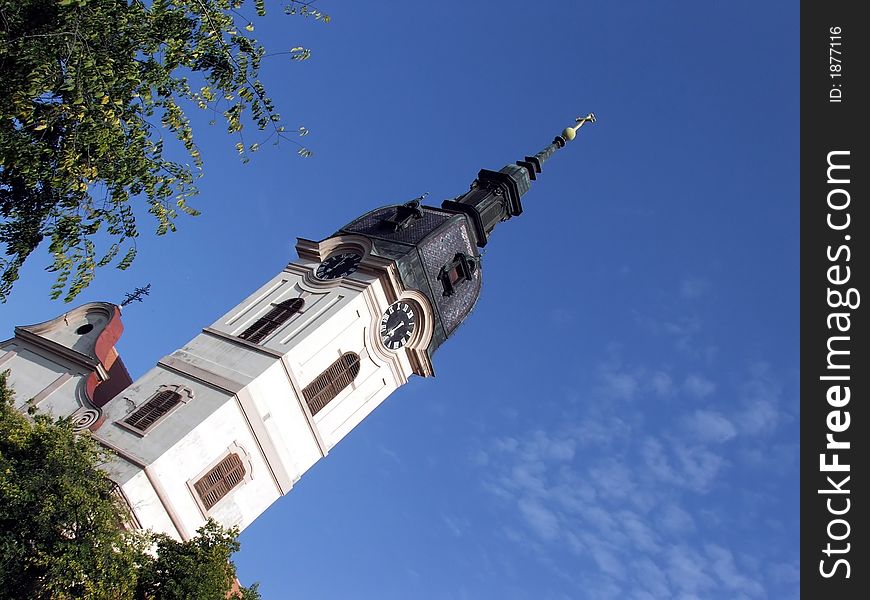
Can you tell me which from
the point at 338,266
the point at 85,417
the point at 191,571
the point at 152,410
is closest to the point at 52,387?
the point at 85,417

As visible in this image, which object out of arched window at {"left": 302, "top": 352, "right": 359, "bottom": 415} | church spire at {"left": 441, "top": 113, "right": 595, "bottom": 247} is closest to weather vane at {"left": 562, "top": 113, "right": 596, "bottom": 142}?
church spire at {"left": 441, "top": 113, "right": 595, "bottom": 247}

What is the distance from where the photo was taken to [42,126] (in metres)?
11.9

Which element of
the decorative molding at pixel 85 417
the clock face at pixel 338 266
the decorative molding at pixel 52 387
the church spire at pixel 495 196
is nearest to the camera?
the decorative molding at pixel 85 417

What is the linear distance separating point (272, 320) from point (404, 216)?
7.60 meters

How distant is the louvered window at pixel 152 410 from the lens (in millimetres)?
22027

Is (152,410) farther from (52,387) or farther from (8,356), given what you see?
(8,356)

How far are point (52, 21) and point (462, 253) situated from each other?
20.6 meters

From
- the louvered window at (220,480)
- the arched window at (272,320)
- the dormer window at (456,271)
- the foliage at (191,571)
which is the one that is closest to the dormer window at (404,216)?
the dormer window at (456,271)

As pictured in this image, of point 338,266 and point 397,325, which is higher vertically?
point 338,266

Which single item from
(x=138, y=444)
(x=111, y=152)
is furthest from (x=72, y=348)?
(x=111, y=152)

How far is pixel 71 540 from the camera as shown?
51.8ft

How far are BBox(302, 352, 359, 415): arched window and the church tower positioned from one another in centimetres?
4

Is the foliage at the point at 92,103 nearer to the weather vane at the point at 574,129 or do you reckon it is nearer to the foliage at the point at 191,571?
the foliage at the point at 191,571

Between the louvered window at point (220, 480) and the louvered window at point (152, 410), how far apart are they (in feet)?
7.49
